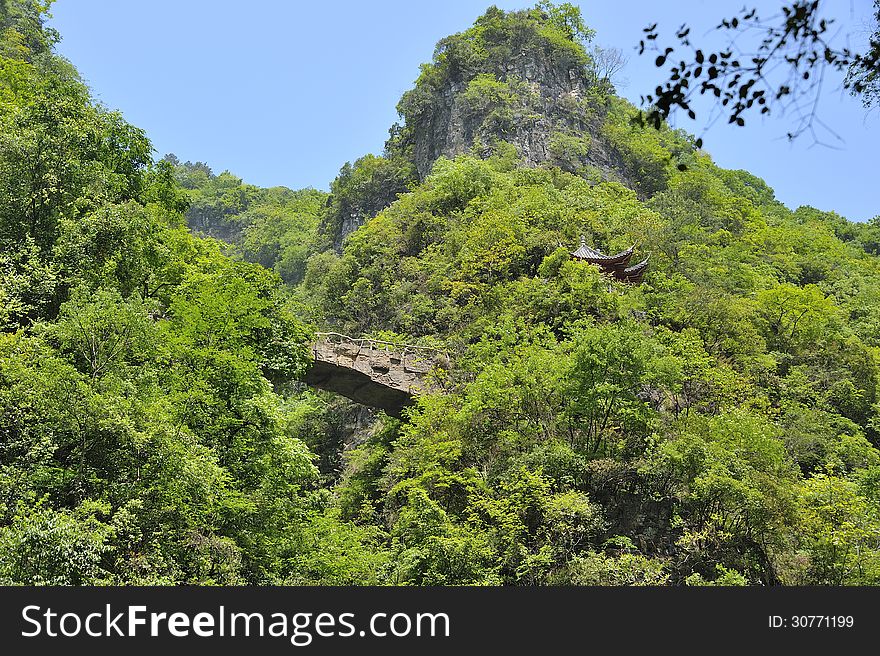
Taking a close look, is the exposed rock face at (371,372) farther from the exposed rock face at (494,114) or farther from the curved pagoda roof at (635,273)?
the exposed rock face at (494,114)

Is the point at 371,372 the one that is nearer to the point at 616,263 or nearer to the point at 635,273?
the point at 616,263

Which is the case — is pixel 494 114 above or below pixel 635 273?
above

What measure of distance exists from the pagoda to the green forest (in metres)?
0.64

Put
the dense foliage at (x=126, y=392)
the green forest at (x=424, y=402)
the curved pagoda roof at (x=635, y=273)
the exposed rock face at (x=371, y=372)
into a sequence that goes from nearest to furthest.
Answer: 1. the dense foliage at (x=126, y=392)
2. the green forest at (x=424, y=402)
3. the exposed rock face at (x=371, y=372)
4. the curved pagoda roof at (x=635, y=273)

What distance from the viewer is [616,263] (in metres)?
26.6

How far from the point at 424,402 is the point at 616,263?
9.70 meters

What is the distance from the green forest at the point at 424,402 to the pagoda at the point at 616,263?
2.09 feet

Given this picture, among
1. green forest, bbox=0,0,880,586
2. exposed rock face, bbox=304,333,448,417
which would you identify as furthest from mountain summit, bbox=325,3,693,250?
exposed rock face, bbox=304,333,448,417

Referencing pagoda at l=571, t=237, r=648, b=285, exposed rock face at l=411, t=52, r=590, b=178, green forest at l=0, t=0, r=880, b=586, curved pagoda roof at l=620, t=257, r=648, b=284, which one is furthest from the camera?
exposed rock face at l=411, t=52, r=590, b=178

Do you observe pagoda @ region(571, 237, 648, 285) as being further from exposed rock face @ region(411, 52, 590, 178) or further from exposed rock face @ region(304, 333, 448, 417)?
exposed rock face @ region(411, 52, 590, 178)

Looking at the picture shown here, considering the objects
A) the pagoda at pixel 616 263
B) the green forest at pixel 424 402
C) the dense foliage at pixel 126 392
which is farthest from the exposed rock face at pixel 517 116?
the dense foliage at pixel 126 392

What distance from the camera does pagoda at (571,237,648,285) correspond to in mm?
26125

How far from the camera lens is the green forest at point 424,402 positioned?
11.7 metres

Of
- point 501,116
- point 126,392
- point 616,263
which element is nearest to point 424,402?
point 126,392
